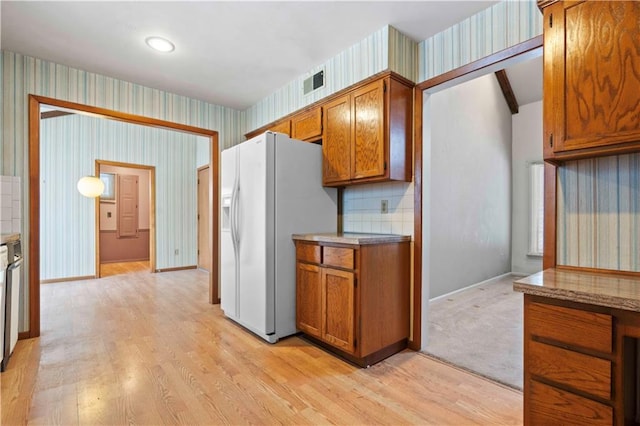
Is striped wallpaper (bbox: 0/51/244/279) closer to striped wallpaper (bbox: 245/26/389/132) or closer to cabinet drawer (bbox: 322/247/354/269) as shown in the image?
striped wallpaper (bbox: 245/26/389/132)

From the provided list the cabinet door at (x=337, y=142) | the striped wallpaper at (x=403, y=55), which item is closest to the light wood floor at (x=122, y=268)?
the cabinet door at (x=337, y=142)

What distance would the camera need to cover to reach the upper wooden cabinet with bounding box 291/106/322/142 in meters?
2.94

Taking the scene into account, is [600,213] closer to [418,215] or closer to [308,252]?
[418,215]

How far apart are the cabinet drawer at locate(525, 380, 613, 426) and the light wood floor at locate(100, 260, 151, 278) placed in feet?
20.8

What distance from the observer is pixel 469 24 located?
7.15 ft

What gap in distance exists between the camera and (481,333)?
2.82m

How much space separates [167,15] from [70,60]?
1.33 meters

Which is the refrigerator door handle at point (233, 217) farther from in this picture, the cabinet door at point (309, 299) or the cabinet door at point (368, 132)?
the cabinet door at point (368, 132)

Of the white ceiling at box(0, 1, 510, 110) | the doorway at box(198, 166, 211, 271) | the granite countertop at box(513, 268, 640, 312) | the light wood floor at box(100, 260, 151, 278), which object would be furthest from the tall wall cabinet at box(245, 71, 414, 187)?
the light wood floor at box(100, 260, 151, 278)

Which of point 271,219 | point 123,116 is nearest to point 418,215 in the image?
point 271,219

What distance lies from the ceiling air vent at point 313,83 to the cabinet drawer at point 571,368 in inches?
101

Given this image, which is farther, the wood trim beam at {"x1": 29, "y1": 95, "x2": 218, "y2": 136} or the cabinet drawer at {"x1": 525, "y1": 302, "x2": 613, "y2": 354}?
the wood trim beam at {"x1": 29, "y1": 95, "x2": 218, "y2": 136}

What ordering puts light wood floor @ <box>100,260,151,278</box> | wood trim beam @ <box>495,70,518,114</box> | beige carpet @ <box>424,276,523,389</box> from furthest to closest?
light wood floor @ <box>100,260,151,278</box>, wood trim beam @ <box>495,70,518,114</box>, beige carpet @ <box>424,276,523,389</box>

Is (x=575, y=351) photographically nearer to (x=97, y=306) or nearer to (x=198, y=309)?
(x=198, y=309)
